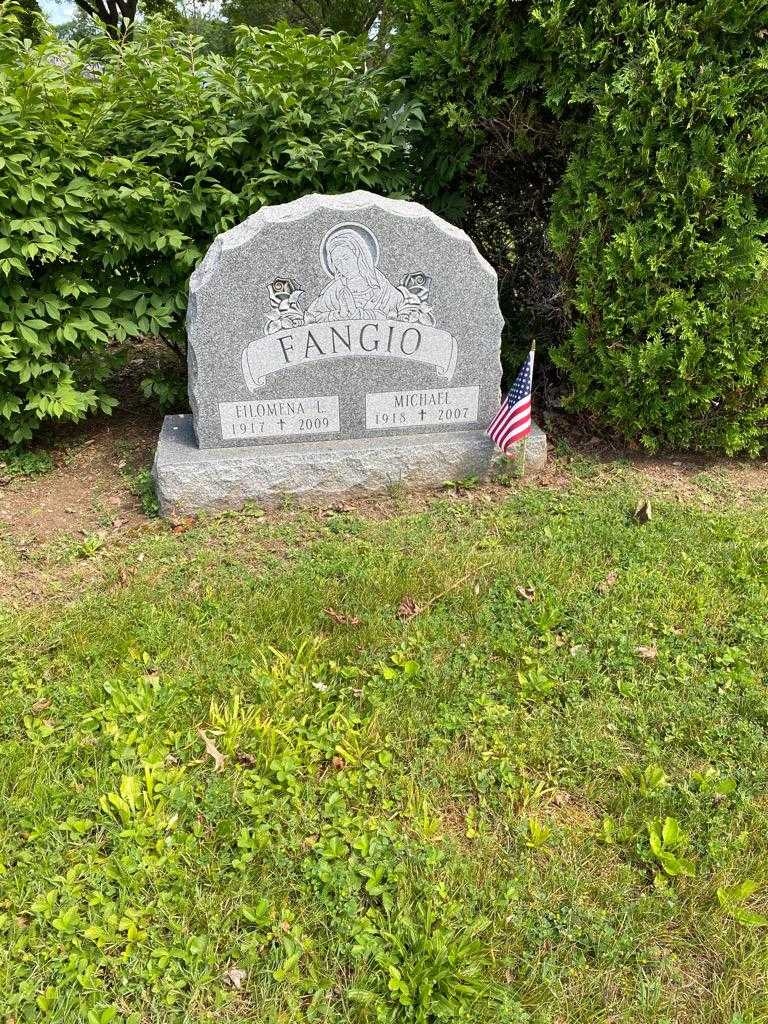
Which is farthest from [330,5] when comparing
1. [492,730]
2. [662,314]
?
[492,730]

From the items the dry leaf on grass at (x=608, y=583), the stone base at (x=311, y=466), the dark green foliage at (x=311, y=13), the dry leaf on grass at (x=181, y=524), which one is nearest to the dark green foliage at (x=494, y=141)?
the stone base at (x=311, y=466)

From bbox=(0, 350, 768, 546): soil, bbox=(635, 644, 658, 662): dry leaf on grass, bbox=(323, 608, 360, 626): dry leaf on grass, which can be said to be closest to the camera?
bbox=(635, 644, 658, 662): dry leaf on grass

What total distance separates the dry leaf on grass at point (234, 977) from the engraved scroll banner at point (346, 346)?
2.73 meters

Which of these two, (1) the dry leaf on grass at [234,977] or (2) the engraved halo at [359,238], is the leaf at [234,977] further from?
(2) the engraved halo at [359,238]

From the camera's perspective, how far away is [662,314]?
159 inches

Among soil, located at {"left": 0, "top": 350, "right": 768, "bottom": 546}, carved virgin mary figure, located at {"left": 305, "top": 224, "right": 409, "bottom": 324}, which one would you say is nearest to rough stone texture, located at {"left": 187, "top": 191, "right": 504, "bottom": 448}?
carved virgin mary figure, located at {"left": 305, "top": 224, "right": 409, "bottom": 324}

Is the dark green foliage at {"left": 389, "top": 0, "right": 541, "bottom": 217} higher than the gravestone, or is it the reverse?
the dark green foliage at {"left": 389, "top": 0, "right": 541, "bottom": 217}

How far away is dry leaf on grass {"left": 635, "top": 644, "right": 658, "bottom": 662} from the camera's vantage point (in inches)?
113

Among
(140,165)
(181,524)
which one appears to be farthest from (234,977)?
(140,165)

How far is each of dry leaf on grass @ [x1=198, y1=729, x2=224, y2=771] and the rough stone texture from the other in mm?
1869

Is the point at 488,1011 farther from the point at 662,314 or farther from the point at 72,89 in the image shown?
the point at 72,89

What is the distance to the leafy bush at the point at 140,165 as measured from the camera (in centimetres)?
377

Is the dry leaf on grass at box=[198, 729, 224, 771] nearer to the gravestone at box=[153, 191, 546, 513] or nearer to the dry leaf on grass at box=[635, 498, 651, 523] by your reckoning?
the gravestone at box=[153, 191, 546, 513]

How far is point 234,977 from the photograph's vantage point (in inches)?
71.7
